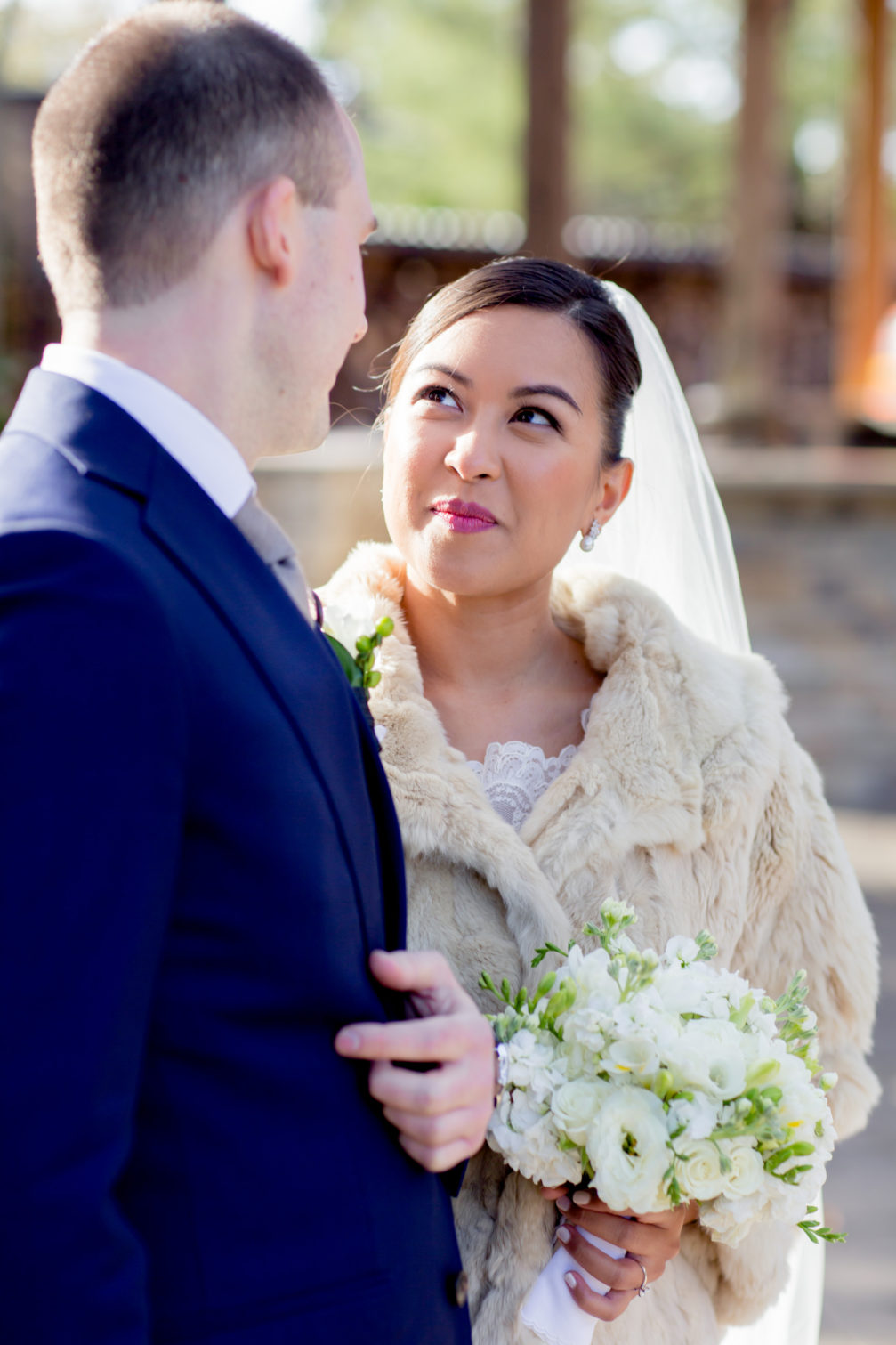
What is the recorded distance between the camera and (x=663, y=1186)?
1450mm

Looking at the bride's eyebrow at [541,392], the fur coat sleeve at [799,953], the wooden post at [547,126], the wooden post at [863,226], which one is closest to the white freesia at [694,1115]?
the fur coat sleeve at [799,953]

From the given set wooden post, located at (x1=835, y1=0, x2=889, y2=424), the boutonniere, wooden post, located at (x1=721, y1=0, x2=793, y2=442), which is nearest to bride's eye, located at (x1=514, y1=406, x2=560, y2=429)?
the boutonniere

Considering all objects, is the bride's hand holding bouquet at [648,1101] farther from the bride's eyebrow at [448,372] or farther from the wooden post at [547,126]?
the wooden post at [547,126]

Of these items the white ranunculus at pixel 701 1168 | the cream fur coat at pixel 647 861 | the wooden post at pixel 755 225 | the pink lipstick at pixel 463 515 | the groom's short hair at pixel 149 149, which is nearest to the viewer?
the groom's short hair at pixel 149 149

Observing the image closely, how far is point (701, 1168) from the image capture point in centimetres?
143

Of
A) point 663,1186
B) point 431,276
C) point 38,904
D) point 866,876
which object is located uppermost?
point 431,276

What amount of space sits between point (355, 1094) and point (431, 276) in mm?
10442

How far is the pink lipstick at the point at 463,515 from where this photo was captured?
1798 mm

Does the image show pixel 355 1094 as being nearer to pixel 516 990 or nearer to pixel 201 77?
pixel 516 990

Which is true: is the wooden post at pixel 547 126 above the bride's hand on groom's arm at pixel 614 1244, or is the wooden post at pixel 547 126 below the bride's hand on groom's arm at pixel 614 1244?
above

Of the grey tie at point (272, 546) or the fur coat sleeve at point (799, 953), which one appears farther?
the fur coat sleeve at point (799, 953)

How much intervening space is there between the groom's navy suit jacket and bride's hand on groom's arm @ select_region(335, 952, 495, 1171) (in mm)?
20

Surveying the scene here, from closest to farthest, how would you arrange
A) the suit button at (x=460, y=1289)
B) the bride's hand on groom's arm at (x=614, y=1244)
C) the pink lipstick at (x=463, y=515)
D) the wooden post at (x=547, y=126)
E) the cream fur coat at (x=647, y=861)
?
the suit button at (x=460, y=1289), the bride's hand on groom's arm at (x=614, y=1244), the cream fur coat at (x=647, y=861), the pink lipstick at (x=463, y=515), the wooden post at (x=547, y=126)

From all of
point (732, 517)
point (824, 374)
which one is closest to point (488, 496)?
point (732, 517)
